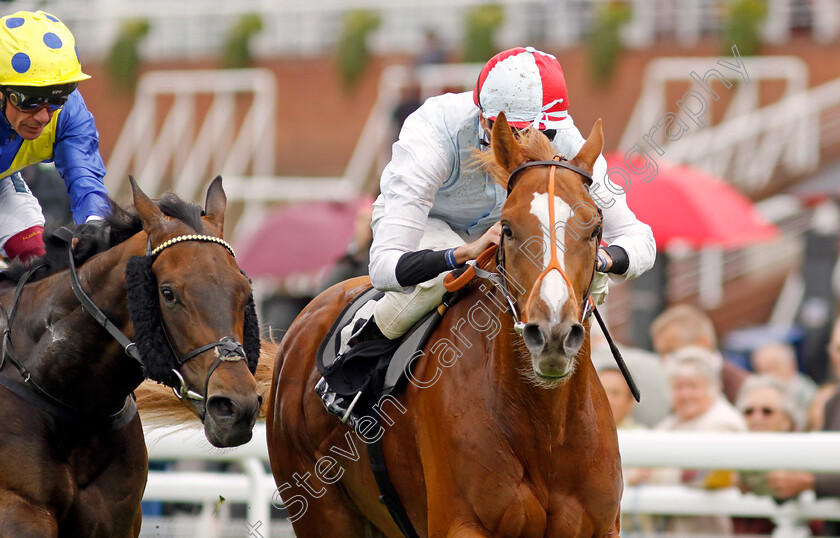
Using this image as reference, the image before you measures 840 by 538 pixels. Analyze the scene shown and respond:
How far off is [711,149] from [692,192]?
183 inches

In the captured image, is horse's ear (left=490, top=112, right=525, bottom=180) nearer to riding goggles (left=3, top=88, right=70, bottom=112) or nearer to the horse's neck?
the horse's neck

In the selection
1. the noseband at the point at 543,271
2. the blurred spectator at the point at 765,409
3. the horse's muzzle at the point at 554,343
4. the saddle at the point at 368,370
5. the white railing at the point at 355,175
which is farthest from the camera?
the white railing at the point at 355,175

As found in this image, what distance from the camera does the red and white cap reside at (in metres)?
4.01

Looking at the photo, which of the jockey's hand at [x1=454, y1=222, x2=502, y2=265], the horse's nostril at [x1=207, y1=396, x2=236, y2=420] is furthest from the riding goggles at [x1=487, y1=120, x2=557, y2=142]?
the horse's nostril at [x1=207, y1=396, x2=236, y2=420]

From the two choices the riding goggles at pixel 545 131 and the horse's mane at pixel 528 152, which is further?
the riding goggles at pixel 545 131

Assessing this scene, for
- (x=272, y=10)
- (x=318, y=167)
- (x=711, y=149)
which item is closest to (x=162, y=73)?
(x=272, y=10)

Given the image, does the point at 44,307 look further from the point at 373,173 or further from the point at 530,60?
the point at 373,173

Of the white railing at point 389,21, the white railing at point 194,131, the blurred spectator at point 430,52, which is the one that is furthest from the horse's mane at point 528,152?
the white railing at point 194,131

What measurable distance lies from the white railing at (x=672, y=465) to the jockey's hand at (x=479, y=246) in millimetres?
1570

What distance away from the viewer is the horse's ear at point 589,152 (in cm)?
380

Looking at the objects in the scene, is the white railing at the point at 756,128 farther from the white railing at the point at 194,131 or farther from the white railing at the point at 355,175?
the white railing at the point at 194,131

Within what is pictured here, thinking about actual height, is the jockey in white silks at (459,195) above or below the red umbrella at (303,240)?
above

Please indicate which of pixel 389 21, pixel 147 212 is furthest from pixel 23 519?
pixel 389 21

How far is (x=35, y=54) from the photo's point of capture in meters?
4.21
